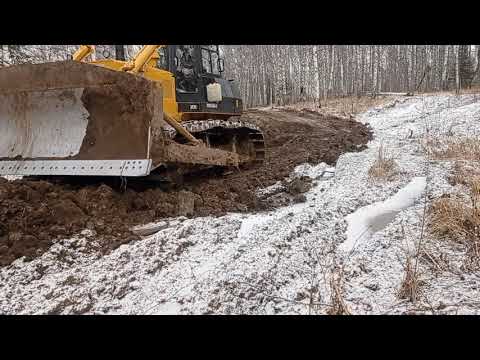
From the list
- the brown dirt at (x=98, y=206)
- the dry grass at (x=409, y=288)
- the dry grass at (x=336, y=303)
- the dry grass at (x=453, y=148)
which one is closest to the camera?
the dry grass at (x=336, y=303)

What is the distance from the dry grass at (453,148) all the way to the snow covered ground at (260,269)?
180 cm

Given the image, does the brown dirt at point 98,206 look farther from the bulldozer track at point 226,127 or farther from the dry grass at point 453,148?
the dry grass at point 453,148

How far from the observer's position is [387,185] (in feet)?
16.2

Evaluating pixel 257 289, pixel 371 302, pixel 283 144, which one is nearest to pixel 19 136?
pixel 257 289

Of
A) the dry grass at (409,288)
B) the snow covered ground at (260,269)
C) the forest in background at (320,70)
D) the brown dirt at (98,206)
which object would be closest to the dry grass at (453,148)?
the snow covered ground at (260,269)

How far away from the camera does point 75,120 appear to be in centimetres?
442

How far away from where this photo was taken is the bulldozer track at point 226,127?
525 centimetres

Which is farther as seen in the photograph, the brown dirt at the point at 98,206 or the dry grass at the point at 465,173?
the dry grass at the point at 465,173

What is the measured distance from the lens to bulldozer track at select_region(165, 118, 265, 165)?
5250mm

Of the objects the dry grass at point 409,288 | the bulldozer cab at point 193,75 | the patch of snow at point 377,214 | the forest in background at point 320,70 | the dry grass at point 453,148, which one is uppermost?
the forest in background at point 320,70

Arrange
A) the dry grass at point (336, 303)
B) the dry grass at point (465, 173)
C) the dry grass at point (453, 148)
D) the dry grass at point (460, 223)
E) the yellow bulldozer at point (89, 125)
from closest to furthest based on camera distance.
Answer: the dry grass at point (336, 303) < the dry grass at point (460, 223) < the yellow bulldozer at point (89, 125) < the dry grass at point (465, 173) < the dry grass at point (453, 148)

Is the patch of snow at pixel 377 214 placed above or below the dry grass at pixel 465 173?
below

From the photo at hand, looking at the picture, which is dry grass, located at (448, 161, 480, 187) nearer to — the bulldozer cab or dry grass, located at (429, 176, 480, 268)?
dry grass, located at (429, 176, 480, 268)

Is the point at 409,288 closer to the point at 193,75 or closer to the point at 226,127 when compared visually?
the point at 226,127
